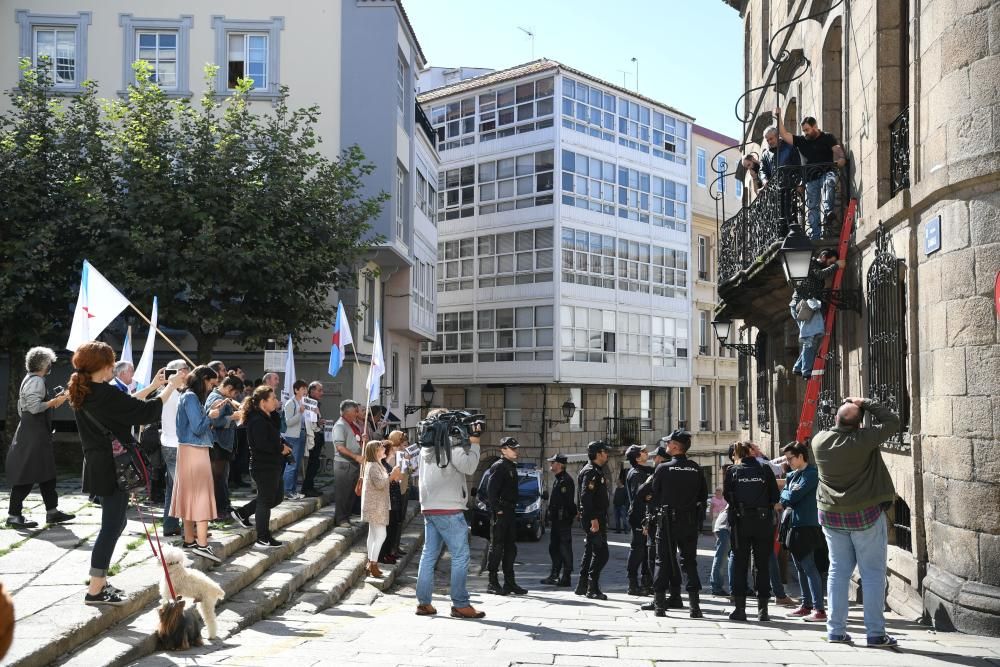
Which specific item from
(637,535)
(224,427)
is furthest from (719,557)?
(224,427)

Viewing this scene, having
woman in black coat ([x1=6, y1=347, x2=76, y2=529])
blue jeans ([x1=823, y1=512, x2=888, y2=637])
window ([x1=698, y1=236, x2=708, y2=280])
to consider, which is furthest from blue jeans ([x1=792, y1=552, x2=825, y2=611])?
window ([x1=698, y1=236, x2=708, y2=280])

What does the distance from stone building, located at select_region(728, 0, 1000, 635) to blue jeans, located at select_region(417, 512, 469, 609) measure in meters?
4.16

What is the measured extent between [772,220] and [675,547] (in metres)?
6.23

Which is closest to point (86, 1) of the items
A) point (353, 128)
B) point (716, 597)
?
point (353, 128)

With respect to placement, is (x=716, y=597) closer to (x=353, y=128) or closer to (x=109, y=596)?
(x=109, y=596)

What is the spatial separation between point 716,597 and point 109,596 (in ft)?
26.7

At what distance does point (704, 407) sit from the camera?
1844 inches

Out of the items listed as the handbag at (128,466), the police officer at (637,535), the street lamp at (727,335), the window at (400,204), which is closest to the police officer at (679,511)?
the police officer at (637,535)

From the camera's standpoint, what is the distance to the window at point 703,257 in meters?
47.0

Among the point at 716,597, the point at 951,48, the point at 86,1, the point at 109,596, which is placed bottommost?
the point at 716,597

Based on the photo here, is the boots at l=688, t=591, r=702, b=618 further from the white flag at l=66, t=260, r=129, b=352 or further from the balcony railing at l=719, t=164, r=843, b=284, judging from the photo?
the white flag at l=66, t=260, r=129, b=352

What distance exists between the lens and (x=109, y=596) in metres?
7.27

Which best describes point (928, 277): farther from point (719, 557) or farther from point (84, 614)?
point (84, 614)

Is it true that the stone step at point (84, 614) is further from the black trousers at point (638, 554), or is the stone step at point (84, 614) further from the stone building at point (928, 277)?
the stone building at point (928, 277)
